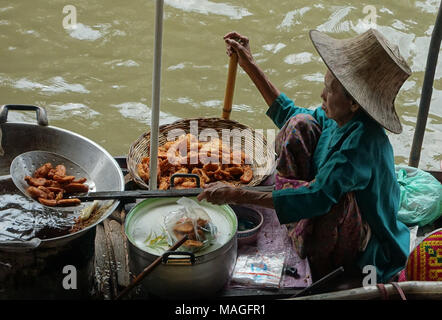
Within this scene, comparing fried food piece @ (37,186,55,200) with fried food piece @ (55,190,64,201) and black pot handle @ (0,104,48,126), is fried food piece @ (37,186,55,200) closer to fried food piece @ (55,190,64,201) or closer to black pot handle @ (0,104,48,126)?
fried food piece @ (55,190,64,201)

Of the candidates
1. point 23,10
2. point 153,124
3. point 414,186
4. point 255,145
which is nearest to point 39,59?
point 23,10

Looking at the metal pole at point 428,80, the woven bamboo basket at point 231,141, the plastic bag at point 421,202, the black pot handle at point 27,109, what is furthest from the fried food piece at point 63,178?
the metal pole at point 428,80

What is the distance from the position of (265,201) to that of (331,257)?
481 mm

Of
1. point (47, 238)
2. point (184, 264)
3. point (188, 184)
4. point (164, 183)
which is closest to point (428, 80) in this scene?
point (188, 184)

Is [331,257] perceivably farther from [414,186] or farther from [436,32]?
[436,32]

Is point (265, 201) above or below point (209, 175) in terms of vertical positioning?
above

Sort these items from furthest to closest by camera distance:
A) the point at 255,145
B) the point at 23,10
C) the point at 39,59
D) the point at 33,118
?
the point at 23,10 → the point at 39,59 → the point at 33,118 → the point at 255,145

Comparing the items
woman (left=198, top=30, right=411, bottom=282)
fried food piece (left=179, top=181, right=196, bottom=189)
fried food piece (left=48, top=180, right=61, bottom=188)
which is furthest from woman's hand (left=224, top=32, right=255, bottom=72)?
fried food piece (left=48, top=180, right=61, bottom=188)

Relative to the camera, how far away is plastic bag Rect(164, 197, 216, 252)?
2476 mm

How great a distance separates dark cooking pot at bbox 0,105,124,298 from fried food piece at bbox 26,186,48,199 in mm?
115

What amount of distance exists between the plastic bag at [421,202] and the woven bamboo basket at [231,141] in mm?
783

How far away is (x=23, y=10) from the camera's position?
653 centimetres

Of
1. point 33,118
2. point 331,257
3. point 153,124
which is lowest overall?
point 33,118

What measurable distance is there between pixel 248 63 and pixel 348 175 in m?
0.98
